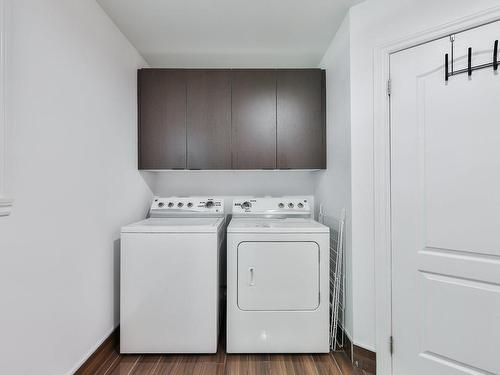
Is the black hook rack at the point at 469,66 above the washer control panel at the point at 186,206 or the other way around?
above

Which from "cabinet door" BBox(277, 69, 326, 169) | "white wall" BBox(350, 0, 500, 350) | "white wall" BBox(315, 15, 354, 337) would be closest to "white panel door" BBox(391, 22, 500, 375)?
"white wall" BBox(350, 0, 500, 350)

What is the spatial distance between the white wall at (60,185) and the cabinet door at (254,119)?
0.95 metres

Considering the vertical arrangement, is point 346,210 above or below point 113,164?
below

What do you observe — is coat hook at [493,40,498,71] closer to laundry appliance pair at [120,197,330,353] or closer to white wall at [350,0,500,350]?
white wall at [350,0,500,350]

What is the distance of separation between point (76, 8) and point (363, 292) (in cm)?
246

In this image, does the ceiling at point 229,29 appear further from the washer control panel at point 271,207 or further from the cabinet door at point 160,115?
the washer control panel at point 271,207

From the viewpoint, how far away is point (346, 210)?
1893 mm

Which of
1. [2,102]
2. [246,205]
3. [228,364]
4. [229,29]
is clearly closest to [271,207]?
[246,205]

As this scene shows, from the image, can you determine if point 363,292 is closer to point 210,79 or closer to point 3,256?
point 3,256

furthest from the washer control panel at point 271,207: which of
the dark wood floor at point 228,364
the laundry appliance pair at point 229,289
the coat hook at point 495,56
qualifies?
the coat hook at point 495,56

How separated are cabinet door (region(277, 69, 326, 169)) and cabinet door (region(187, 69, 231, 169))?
18.6 inches

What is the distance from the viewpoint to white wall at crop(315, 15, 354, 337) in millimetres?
1854

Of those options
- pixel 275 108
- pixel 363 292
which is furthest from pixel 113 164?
pixel 363 292

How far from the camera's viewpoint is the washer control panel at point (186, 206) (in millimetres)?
2545
